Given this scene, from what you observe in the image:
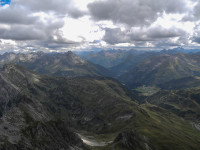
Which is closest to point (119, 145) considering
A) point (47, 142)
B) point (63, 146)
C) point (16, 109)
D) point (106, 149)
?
point (106, 149)

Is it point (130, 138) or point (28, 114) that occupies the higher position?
point (28, 114)

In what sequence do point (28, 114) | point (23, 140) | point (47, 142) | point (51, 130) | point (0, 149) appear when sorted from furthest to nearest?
point (28, 114) < point (51, 130) < point (47, 142) < point (23, 140) < point (0, 149)

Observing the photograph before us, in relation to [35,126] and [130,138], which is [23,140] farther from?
[130,138]

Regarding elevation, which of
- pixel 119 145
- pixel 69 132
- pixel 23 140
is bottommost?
pixel 119 145

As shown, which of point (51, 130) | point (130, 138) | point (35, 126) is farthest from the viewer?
point (130, 138)

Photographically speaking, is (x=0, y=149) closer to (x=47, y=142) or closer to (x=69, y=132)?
(x=47, y=142)

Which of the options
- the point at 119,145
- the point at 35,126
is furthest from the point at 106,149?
the point at 35,126

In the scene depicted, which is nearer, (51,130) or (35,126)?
(35,126)

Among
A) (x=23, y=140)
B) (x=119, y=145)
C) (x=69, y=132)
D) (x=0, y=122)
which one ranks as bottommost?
(x=119, y=145)

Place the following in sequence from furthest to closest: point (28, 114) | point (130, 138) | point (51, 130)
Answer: point (130, 138) < point (28, 114) < point (51, 130)
